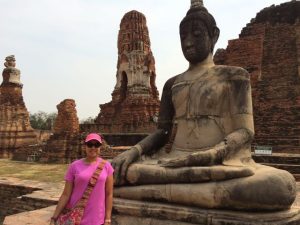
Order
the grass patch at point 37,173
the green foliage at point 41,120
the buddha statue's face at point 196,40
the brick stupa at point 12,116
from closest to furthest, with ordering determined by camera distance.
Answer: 1. the buddha statue's face at point 196,40
2. the grass patch at point 37,173
3. the brick stupa at point 12,116
4. the green foliage at point 41,120

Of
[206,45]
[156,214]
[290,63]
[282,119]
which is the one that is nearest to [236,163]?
[156,214]

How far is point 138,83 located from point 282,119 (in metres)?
12.7

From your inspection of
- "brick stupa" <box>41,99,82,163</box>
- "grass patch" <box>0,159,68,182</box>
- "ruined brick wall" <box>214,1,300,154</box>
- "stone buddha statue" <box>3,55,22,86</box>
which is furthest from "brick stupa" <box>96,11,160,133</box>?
"grass patch" <box>0,159,68,182</box>

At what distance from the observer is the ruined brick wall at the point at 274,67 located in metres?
11.7

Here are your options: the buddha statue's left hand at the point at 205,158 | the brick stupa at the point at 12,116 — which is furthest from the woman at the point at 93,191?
the brick stupa at the point at 12,116

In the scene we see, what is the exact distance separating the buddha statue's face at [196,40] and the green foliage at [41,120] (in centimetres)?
5221

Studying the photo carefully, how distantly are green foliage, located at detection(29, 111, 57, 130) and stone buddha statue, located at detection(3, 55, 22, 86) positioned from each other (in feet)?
113

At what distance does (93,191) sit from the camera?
2.74 m

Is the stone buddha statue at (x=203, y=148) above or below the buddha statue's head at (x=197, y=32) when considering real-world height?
below

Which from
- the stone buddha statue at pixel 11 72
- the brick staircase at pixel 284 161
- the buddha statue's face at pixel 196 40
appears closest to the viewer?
the buddha statue's face at pixel 196 40

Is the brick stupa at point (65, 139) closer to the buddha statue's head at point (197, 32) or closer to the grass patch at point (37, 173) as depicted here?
the grass patch at point (37, 173)

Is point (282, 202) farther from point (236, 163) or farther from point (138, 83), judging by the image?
point (138, 83)

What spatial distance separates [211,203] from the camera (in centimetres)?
309

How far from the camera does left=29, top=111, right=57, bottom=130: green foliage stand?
191 feet
